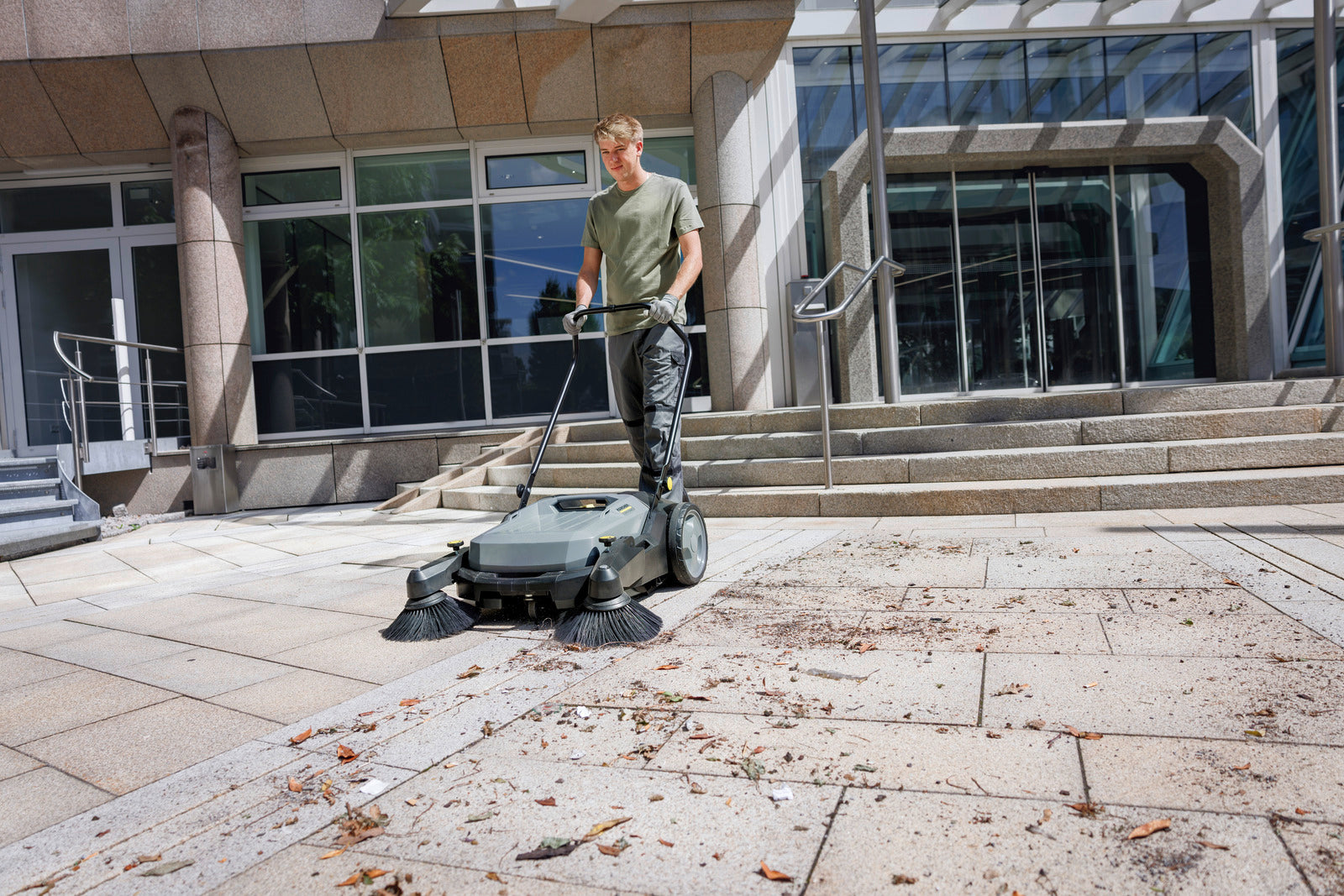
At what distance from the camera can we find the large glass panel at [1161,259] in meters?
10.4

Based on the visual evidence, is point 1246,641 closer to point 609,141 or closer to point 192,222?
point 609,141

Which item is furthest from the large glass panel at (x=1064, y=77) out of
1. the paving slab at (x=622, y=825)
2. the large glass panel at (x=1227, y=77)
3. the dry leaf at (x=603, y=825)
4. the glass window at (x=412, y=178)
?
the dry leaf at (x=603, y=825)

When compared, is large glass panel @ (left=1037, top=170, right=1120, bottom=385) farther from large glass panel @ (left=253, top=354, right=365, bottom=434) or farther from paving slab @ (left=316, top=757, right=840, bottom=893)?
paving slab @ (left=316, top=757, right=840, bottom=893)

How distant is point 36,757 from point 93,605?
248 cm

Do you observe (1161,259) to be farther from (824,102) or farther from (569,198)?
(569,198)

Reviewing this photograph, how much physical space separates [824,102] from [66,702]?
32.0 feet

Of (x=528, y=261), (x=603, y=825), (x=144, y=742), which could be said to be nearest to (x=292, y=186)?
(x=528, y=261)

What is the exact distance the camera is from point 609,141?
393 cm

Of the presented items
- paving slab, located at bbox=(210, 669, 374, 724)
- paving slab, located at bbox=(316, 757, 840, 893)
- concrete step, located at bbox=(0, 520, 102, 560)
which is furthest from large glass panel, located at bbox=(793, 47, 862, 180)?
paving slab, located at bbox=(316, 757, 840, 893)

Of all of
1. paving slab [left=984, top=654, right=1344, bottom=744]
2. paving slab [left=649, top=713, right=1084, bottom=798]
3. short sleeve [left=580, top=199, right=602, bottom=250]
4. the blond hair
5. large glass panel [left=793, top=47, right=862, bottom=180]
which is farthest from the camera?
large glass panel [left=793, top=47, right=862, bottom=180]

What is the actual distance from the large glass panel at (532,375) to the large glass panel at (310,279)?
1922 mm

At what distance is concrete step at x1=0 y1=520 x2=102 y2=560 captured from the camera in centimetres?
636

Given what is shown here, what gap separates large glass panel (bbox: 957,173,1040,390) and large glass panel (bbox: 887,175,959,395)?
0.21 metres

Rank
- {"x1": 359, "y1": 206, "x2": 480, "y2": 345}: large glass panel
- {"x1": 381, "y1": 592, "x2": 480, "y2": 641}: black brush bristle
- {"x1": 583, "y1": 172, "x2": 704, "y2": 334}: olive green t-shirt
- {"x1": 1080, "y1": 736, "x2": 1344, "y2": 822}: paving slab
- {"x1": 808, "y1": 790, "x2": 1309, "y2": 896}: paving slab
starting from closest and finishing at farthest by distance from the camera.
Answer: {"x1": 808, "y1": 790, "x2": 1309, "y2": 896}: paving slab < {"x1": 1080, "y1": 736, "x2": 1344, "y2": 822}: paving slab < {"x1": 381, "y1": 592, "x2": 480, "y2": 641}: black brush bristle < {"x1": 583, "y1": 172, "x2": 704, "y2": 334}: olive green t-shirt < {"x1": 359, "y1": 206, "x2": 480, "y2": 345}: large glass panel
